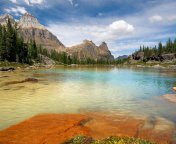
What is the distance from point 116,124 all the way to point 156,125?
10.3ft

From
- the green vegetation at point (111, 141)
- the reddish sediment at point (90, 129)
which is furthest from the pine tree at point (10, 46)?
the green vegetation at point (111, 141)

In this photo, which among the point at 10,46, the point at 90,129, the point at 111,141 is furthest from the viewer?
the point at 10,46

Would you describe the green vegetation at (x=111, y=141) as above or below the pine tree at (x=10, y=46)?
below

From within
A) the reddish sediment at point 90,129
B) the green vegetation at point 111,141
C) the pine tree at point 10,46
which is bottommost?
the reddish sediment at point 90,129

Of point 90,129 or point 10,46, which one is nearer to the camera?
point 90,129

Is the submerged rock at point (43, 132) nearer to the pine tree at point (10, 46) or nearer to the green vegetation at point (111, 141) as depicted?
the green vegetation at point (111, 141)

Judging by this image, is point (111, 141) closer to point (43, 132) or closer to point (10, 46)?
point (43, 132)

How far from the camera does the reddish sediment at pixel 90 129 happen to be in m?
6.73

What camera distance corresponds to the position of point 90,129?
321 inches

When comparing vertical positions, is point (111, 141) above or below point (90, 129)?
above

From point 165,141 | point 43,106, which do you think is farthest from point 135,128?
point 43,106

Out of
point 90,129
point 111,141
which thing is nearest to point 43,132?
point 90,129

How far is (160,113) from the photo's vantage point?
38.1 ft

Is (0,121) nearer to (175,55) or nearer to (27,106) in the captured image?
(27,106)
